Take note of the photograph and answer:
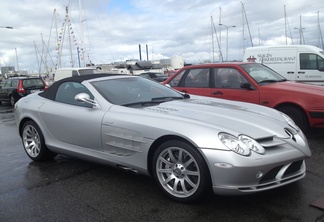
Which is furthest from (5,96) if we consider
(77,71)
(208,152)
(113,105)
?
(208,152)

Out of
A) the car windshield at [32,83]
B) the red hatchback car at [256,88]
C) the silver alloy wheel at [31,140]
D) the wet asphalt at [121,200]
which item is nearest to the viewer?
the wet asphalt at [121,200]

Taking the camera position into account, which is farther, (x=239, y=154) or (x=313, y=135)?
(x=313, y=135)

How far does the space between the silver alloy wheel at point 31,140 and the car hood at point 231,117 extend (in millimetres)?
2160

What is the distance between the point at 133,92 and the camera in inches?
174

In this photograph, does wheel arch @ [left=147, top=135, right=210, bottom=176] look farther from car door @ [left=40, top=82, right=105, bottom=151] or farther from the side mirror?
the side mirror

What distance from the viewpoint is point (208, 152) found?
3.05m

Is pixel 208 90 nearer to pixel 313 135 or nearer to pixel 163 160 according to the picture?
pixel 313 135

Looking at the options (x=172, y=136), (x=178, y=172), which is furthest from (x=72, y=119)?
(x=178, y=172)

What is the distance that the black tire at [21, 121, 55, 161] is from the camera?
Answer: 489cm

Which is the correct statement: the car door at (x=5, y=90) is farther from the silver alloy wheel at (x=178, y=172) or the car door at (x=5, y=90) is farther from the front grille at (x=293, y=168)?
the front grille at (x=293, y=168)

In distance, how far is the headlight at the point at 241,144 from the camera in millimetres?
3004

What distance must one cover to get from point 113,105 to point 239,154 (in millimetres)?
1738

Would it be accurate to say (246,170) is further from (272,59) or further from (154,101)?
(272,59)

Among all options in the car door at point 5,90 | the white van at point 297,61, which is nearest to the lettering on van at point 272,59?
the white van at point 297,61
